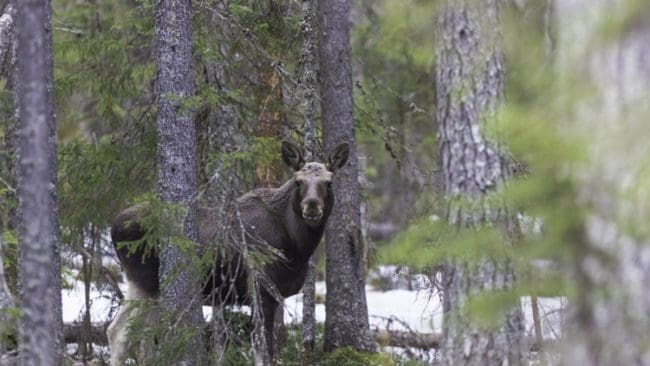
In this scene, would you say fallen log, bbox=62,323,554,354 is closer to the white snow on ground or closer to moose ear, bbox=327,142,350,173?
the white snow on ground

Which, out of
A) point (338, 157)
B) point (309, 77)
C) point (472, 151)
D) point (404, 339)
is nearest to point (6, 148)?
point (309, 77)

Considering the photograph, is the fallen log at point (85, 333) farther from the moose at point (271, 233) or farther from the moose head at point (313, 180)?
the moose head at point (313, 180)

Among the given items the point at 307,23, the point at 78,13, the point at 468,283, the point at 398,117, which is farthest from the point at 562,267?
the point at 398,117

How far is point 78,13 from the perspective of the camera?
19719 mm

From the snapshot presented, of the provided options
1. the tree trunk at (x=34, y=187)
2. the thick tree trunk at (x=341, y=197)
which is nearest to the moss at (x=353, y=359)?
the thick tree trunk at (x=341, y=197)

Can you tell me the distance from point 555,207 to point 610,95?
0.85m

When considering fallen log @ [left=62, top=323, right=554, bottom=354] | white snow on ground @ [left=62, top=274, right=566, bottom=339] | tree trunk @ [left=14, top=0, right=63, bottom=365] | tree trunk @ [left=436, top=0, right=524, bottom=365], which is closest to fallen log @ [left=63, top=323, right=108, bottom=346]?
fallen log @ [left=62, top=323, right=554, bottom=354]

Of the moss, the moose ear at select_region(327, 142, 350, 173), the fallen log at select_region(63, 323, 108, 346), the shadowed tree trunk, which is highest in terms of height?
the shadowed tree trunk

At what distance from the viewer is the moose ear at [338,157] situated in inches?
480

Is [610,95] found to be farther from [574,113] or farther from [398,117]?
[398,117]

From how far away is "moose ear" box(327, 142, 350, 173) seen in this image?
40.0 feet

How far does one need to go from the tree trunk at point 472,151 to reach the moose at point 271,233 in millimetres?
4591

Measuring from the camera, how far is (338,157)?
12.3m

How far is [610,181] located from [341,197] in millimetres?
7298
